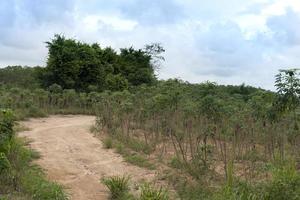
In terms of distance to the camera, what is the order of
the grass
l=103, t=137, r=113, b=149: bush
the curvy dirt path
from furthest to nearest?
l=103, t=137, r=113, b=149: bush, the grass, the curvy dirt path

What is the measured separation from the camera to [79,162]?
10633 mm

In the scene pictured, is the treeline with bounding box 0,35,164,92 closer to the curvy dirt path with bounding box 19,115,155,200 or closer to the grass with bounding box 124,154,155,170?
the curvy dirt path with bounding box 19,115,155,200

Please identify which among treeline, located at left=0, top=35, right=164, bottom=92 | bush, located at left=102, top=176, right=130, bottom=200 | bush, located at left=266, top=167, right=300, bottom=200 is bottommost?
bush, located at left=102, top=176, right=130, bottom=200

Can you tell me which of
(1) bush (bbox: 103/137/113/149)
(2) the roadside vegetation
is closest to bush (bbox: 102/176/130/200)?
(2) the roadside vegetation

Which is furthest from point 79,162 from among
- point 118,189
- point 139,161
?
point 118,189

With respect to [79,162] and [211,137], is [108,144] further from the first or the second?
[211,137]

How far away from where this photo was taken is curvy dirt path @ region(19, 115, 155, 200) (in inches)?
343

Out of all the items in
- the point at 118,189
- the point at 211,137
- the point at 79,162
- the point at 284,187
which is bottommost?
the point at 118,189

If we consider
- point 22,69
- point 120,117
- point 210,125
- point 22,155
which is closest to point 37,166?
point 22,155

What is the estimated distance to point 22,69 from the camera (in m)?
38.4

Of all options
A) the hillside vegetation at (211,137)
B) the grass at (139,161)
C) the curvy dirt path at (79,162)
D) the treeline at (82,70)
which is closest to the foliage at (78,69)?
the treeline at (82,70)

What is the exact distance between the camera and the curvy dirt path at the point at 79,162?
8.72 meters

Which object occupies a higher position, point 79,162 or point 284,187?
point 284,187

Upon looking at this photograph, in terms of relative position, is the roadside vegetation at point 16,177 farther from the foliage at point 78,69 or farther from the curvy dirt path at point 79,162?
the foliage at point 78,69
